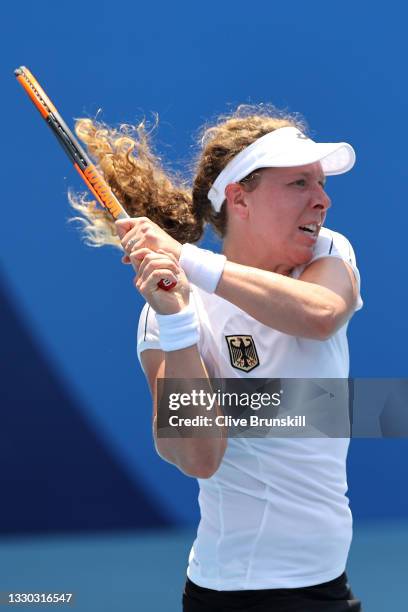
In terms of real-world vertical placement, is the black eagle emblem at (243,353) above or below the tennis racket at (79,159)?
below

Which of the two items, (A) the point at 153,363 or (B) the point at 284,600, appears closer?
(B) the point at 284,600

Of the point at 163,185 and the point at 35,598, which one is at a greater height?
the point at 163,185

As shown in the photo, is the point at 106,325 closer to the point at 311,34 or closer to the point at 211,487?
the point at 311,34

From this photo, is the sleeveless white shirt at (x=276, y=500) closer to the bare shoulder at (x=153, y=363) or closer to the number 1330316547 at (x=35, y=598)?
the bare shoulder at (x=153, y=363)

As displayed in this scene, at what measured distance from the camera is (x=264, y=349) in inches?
63.6

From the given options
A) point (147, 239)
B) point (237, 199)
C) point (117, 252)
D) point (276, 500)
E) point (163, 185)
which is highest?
point (117, 252)

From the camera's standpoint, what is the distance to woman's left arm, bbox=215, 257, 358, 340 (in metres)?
1.53

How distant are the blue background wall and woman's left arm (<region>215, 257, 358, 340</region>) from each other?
2.10m

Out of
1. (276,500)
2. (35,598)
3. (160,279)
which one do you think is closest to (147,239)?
(160,279)

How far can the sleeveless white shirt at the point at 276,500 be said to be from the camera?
1.56m

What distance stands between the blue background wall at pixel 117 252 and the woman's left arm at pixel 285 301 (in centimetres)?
210

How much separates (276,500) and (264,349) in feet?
0.77
